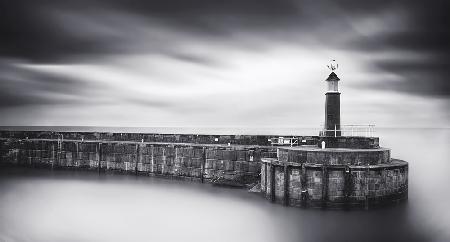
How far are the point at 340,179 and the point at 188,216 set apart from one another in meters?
7.23

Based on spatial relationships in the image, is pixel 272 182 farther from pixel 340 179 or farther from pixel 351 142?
pixel 351 142

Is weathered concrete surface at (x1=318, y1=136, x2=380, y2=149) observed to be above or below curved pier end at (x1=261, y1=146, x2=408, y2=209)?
above

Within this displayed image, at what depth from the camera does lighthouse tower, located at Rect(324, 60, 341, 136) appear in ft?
55.8

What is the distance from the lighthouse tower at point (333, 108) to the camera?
55.8 ft

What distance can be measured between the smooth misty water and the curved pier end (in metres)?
0.44

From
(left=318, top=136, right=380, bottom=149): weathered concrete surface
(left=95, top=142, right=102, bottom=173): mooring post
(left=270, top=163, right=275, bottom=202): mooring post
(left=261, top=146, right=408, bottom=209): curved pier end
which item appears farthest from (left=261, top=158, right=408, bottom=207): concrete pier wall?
(left=95, top=142, right=102, bottom=173): mooring post

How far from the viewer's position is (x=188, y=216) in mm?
16281

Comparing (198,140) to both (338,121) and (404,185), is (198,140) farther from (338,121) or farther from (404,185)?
(404,185)

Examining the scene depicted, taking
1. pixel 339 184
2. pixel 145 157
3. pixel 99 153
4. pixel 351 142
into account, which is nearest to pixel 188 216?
pixel 339 184

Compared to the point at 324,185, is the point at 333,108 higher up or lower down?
higher up

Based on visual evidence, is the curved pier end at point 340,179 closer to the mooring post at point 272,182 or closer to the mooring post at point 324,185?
the mooring post at point 324,185

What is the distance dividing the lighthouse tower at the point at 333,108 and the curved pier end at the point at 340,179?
272 cm

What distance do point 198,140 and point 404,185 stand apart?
45.9ft

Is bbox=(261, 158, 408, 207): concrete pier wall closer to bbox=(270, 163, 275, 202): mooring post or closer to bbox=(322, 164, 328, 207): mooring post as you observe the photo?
bbox=(322, 164, 328, 207): mooring post
